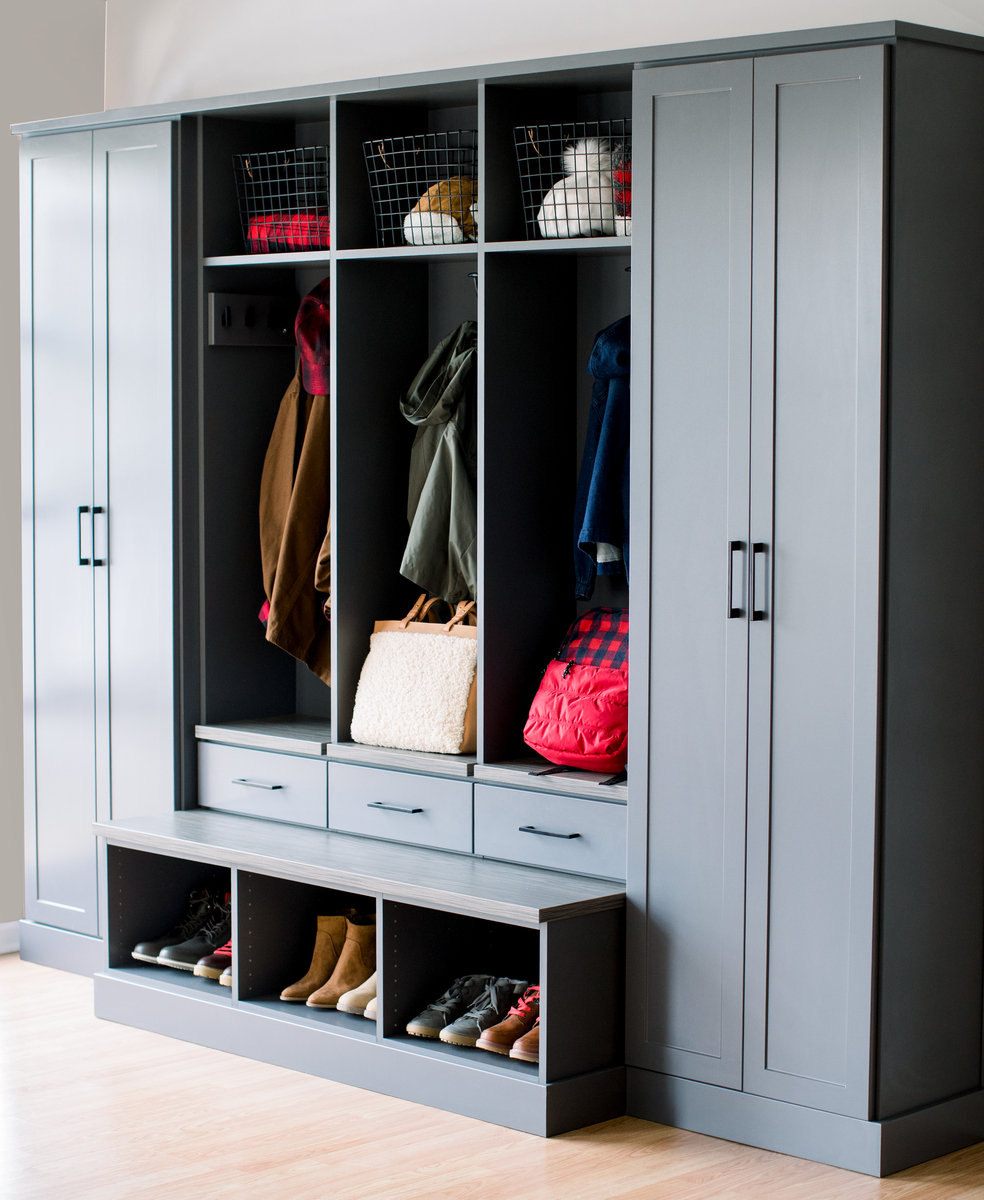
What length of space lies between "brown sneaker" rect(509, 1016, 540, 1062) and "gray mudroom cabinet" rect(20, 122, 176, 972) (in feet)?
4.45

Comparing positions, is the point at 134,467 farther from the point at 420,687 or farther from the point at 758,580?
the point at 758,580

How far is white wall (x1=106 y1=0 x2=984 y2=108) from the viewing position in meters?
3.49

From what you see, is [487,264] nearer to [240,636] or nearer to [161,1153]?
[240,636]

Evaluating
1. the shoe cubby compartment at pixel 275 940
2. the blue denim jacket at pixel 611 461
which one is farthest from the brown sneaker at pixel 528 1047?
the blue denim jacket at pixel 611 461

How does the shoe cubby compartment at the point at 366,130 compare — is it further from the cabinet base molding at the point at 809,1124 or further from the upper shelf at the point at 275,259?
the cabinet base molding at the point at 809,1124

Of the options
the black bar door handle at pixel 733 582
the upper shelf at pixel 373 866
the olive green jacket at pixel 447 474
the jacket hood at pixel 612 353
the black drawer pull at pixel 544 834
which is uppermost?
the jacket hood at pixel 612 353

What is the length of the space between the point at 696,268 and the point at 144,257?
1675 mm

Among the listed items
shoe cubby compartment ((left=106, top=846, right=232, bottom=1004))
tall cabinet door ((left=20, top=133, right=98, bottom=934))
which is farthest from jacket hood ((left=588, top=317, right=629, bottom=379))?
shoe cubby compartment ((left=106, top=846, right=232, bottom=1004))

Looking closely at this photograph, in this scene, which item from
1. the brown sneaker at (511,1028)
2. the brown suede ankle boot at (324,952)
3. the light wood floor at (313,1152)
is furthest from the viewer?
the brown suede ankle boot at (324,952)

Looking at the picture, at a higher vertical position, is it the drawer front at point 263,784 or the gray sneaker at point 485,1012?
the drawer front at point 263,784

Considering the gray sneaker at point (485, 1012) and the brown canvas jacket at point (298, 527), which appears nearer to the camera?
the gray sneaker at point (485, 1012)

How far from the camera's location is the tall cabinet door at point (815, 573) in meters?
2.94

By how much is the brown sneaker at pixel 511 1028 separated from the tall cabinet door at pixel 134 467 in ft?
4.12

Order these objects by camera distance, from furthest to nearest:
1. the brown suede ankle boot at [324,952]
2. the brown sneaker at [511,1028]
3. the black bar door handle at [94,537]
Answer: the black bar door handle at [94,537] < the brown suede ankle boot at [324,952] < the brown sneaker at [511,1028]
